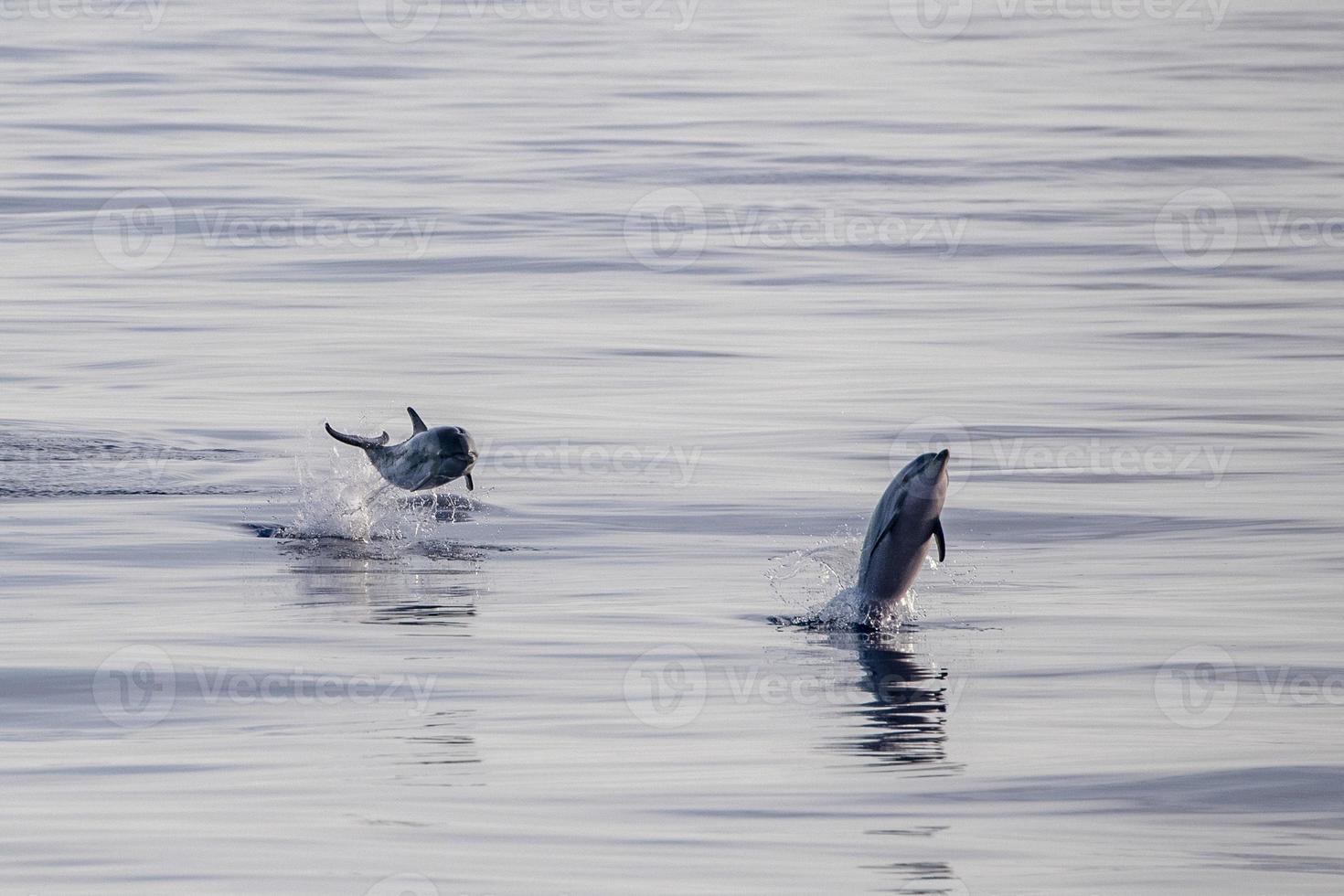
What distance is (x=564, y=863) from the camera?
7.44m

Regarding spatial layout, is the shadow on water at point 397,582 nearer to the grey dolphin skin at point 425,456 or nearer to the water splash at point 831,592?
the grey dolphin skin at point 425,456

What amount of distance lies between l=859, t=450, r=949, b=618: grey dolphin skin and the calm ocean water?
1.10 ft

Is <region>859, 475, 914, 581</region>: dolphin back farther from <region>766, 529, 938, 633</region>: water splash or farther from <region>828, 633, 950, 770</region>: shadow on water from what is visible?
<region>828, 633, 950, 770</region>: shadow on water

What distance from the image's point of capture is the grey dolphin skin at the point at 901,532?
1156 centimetres

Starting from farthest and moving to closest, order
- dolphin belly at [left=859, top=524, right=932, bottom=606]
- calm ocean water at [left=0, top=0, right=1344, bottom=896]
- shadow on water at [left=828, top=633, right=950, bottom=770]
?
dolphin belly at [left=859, top=524, right=932, bottom=606] < shadow on water at [left=828, top=633, right=950, bottom=770] < calm ocean water at [left=0, top=0, right=1344, bottom=896]

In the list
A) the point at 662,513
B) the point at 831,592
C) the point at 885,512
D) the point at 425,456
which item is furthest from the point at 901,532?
the point at 662,513

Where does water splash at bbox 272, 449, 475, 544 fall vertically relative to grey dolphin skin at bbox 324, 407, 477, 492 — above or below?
below

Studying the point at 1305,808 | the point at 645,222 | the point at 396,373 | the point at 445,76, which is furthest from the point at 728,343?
the point at 445,76

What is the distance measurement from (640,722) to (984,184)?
102 ft

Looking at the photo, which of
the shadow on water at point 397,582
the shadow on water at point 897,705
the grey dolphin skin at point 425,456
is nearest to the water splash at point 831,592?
the shadow on water at point 897,705

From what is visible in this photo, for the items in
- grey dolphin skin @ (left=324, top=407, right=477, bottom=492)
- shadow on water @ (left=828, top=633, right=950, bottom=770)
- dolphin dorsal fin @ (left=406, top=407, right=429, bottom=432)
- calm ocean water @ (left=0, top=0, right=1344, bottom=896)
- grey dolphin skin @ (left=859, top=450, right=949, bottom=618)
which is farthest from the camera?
dolphin dorsal fin @ (left=406, top=407, right=429, bottom=432)

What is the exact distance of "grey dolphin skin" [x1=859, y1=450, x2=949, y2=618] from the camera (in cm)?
1156

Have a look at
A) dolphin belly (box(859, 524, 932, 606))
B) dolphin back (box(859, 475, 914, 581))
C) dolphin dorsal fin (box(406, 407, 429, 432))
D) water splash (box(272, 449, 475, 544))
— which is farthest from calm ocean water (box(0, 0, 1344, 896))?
dolphin dorsal fin (box(406, 407, 429, 432))

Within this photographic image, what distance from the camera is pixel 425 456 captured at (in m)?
13.3
